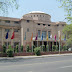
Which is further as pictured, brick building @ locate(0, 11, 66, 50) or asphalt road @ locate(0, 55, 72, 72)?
brick building @ locate(0, 11, 66, 50)

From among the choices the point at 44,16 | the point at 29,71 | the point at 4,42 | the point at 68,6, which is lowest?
the point at 29,71

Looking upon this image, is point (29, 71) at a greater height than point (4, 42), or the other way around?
point (4, 42)

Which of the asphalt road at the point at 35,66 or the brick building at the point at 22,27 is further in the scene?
the brick building at the point at 22,27

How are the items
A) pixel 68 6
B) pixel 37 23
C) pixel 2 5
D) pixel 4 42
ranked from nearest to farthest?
1. pixel 68 6
2. pixel 2 5
3. pixel 4 42
4. pixel 37 23

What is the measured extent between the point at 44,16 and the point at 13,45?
15.1 metres

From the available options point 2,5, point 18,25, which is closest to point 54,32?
point 18,25

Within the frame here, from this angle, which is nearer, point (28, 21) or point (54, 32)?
point (28, 21)

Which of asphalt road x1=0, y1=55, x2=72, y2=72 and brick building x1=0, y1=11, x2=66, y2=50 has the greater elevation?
brick building x1=0, y1=11, x2=66, y2=50

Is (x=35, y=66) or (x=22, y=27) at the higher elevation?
(x=22, y=27)

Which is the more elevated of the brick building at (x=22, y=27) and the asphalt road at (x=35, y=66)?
the brick building at (x=22, y=27)

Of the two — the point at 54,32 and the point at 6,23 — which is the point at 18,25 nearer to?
the point at 6,23

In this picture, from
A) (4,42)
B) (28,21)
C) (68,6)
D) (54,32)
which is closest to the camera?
(68,6)

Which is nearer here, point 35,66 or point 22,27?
point 35,66

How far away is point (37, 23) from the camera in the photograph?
1378 inches
